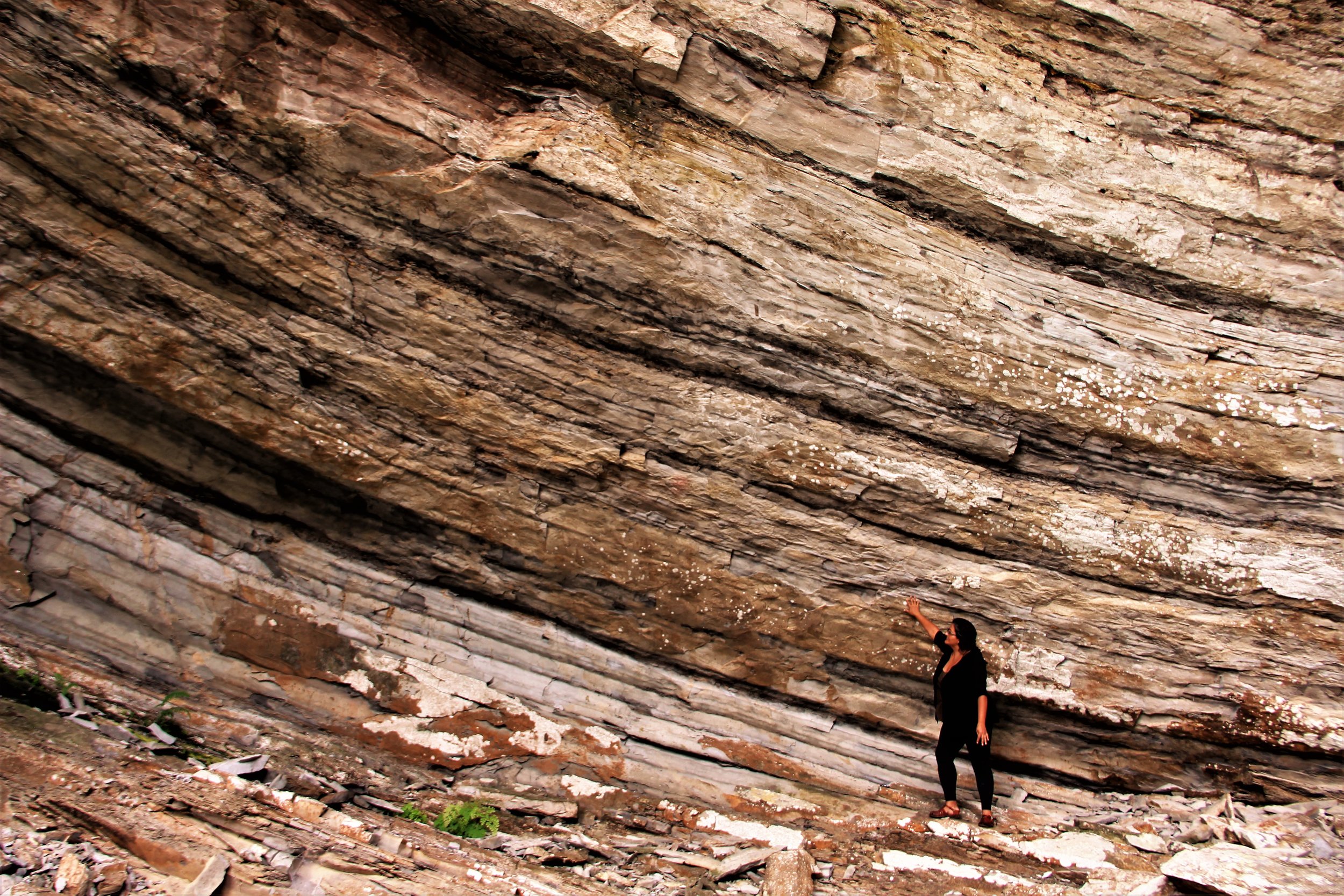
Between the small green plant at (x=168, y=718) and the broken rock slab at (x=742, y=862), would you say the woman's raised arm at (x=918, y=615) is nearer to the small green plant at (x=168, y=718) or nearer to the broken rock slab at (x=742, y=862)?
the broken rock slab at (x=742, y=862)

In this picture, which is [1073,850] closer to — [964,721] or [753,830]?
[964,721]

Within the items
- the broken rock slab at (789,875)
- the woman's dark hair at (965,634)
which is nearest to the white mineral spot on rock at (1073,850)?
the woman's dark hair at (965,634)

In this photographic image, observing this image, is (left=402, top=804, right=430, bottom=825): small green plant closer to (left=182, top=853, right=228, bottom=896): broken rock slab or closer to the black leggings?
(left=182, top=853, right=228, bottom=896): broken rock slab

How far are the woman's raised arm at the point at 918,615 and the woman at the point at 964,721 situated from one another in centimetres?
44

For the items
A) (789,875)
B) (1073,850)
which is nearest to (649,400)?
(789,875)

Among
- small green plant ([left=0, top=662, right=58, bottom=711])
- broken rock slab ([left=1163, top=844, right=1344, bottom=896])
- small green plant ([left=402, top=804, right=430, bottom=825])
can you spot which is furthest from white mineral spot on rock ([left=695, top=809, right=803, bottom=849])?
small green plant ([left=0, top=662, right=58, bottom=711])

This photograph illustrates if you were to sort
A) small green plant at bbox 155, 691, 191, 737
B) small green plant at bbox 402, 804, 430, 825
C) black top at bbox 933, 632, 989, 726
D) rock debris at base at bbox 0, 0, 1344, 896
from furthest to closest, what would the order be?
rock debris at base at bbox 0, 0, 1344, 896
black top at bbox 933, 632, 989, 726
small green plant at bbox 155, 691, 191, 737
small green plant at bbox 402, 804, 430, 825

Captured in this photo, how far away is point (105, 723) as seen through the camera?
6875mm

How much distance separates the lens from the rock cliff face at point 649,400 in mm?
7957

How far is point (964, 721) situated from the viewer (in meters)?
7.72

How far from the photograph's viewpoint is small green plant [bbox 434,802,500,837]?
271 inches

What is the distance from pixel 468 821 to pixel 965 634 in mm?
4977

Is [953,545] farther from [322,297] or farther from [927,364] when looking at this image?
[322,297]

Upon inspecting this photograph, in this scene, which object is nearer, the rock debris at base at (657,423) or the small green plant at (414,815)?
the small green plant at (414,815)
